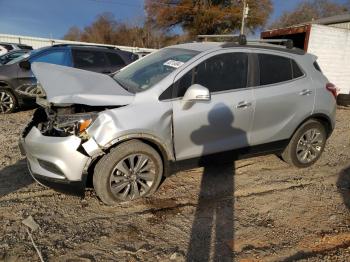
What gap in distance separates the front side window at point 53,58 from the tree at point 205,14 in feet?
96.7

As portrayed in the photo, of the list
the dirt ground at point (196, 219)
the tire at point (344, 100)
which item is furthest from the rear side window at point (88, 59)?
the tire at point (344, 100)

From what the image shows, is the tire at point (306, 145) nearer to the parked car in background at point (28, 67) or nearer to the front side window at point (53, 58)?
the parked car in background at point (28, 67)

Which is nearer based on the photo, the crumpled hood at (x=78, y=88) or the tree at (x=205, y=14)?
the crumpled hood at (x=78, y=88)

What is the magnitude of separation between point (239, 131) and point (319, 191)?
133 cm

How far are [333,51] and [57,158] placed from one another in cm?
1222

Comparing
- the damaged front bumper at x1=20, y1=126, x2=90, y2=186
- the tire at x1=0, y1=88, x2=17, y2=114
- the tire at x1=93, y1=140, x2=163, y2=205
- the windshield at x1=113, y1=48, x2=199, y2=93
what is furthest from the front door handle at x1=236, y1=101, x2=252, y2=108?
the tire at x1=0, y1=88, x2=17, y2=114

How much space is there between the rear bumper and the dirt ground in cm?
43

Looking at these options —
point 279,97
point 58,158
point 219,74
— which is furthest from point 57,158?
point 279,97

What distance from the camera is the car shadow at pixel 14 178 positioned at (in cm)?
428

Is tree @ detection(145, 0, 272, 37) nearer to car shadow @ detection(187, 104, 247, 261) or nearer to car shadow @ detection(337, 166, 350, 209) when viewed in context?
car shadow @ detection(337, 166, 350, 209)

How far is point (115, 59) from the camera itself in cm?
878

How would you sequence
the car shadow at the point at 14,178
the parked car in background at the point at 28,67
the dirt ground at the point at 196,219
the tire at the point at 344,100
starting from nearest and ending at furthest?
the dirt ground at the point at 196,219
the car shadow at the point at 14,178
the parked car in background at the point at 28,67
the tire at the point at 344,100

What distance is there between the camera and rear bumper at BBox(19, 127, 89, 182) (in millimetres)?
3504

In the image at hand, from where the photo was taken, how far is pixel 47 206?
3896mm
